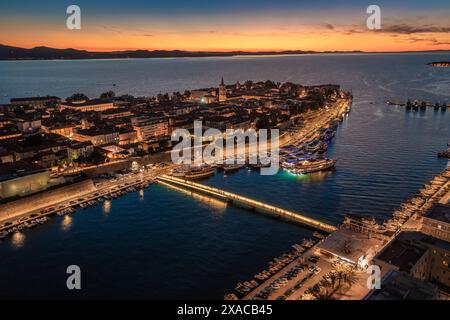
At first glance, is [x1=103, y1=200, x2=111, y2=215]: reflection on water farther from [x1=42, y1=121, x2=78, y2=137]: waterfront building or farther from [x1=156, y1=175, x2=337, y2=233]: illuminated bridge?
[x1=42, y1=121, x2=78, y2=137]: waterfront building

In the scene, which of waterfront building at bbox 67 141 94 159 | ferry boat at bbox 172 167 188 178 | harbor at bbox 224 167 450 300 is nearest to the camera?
harbor at bbox 224 167 450 300

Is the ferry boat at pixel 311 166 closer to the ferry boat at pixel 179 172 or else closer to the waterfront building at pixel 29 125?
the ferry boat at pixel 179 172

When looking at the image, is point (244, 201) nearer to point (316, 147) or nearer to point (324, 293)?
point (324, 293)

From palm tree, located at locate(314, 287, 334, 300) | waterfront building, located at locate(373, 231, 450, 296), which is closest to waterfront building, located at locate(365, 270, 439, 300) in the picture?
waterfront building, located at locate(373, 231, 450, 296)

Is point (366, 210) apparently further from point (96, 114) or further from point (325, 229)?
point (96, 114)

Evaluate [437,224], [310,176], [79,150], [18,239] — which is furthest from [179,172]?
[437,224]

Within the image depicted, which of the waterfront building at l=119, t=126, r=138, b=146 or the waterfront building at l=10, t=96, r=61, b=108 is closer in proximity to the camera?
the waterfront building at l=119, t=126, r=138, b=146
